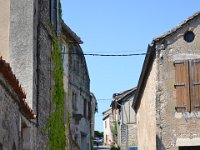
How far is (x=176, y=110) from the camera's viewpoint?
76.7ft

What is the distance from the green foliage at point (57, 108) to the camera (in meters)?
22.0

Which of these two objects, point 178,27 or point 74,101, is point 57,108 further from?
point 74,101

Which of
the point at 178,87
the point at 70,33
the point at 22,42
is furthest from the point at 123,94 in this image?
the point at 22,42

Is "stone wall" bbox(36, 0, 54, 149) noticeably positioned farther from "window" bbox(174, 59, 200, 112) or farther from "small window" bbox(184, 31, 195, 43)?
"small window" bbox(184, 31, 195, 43)

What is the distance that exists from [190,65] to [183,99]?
59.2 inches

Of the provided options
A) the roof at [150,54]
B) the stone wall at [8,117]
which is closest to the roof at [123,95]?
the roof at [150,54]

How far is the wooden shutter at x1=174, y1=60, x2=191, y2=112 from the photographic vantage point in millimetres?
23219

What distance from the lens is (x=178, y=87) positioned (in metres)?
23.4

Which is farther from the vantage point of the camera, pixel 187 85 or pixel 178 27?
pixel 178 27

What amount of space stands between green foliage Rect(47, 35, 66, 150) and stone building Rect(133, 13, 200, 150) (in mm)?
4188

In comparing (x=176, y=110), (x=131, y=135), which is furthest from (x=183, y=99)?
(x=131, y=135)

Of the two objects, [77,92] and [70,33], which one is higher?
[70,33]

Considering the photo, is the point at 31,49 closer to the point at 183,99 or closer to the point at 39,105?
the point at 39,105

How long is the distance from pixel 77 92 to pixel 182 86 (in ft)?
47.1
